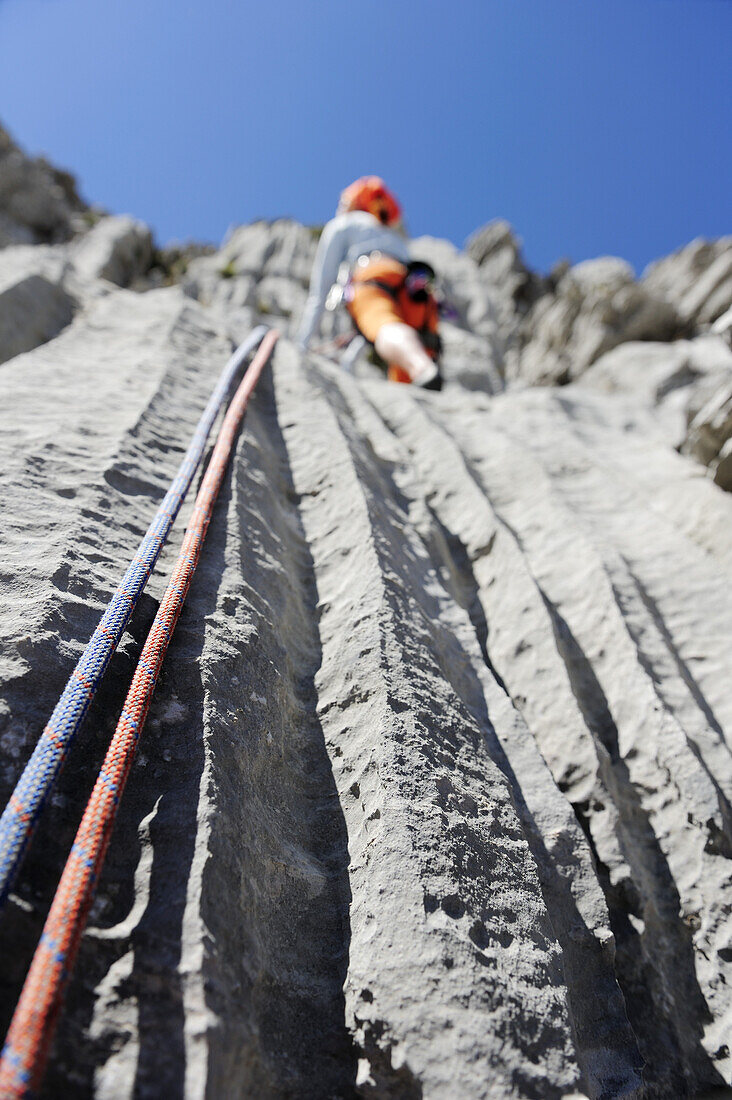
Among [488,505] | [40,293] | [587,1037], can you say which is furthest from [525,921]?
[40,293]

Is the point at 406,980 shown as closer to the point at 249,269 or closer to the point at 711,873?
the point at 711,873

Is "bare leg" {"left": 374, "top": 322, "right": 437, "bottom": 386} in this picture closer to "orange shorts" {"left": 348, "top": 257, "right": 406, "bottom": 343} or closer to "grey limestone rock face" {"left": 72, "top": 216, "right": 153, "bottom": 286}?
"orange shorts" {"left": 348, "top": 257, "right": 406, "bottom": 343}

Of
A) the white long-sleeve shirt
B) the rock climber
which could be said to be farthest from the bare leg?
the white long-sleeve shirt

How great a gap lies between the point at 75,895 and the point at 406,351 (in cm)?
434

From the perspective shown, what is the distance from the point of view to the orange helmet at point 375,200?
21.7 feet

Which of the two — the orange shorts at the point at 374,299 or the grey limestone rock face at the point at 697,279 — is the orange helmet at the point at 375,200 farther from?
the grey limestone rock face at the point at 697,279

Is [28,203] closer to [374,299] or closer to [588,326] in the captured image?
[588,326]

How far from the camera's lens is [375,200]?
6.63 m

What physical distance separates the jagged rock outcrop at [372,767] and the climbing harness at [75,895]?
123 mm

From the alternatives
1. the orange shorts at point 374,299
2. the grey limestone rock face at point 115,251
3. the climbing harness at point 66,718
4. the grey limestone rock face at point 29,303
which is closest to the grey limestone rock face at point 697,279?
the orange shorts at point 374,299

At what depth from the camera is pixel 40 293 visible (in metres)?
4.74

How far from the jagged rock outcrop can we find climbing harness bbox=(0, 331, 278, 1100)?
0.40 feet

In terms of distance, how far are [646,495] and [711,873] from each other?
2.69 m

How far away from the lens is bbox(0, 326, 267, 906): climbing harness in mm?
1201
